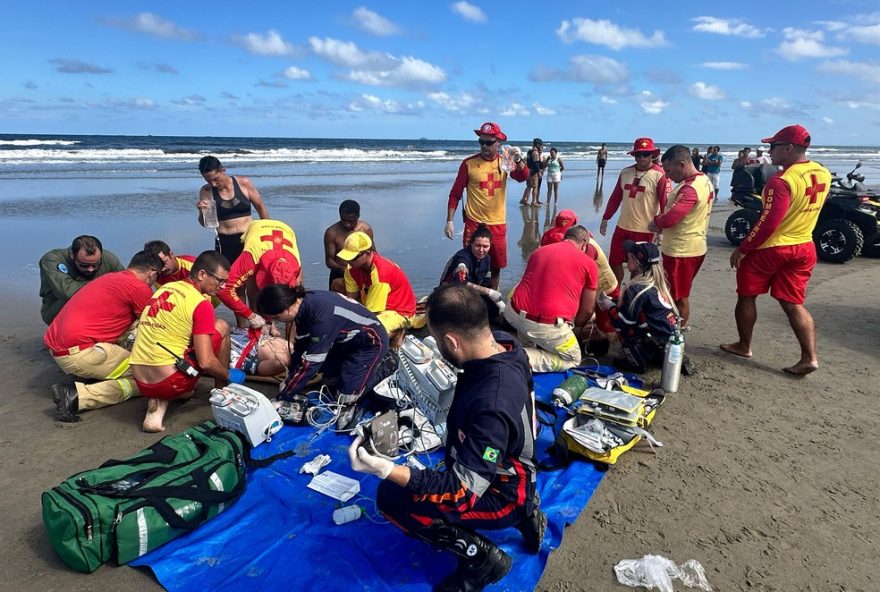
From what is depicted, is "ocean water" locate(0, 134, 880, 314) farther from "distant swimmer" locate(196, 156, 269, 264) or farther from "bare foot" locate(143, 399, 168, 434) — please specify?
"bare foot" locate(143, 399, 168, 434)

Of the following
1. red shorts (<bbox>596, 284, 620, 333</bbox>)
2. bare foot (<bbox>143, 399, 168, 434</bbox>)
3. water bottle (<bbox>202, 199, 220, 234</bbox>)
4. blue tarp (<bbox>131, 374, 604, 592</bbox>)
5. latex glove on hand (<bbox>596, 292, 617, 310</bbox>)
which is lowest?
blue tarp (<bbox>131, 374, 604, 592</bbox>)

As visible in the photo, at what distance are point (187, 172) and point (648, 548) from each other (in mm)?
24047

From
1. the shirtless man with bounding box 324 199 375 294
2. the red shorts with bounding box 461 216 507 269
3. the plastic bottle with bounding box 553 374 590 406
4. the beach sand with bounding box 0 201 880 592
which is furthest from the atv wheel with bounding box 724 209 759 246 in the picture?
the shirtless man with bounding box 324 199 375 294

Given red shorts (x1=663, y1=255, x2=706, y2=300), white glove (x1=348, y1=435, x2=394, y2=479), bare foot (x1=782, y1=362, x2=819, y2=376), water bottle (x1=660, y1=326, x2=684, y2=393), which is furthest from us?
red shorts (x1=663, y1=255, x2=706, y2=300)

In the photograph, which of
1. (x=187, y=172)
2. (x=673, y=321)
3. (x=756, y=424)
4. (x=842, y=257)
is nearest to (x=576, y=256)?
(x=673, y=321)

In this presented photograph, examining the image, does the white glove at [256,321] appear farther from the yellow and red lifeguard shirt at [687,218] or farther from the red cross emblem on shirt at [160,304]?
the yellow and red lifeguard shirt at [687,218]

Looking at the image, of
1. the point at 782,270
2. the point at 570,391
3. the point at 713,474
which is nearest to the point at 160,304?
the point at 570,391

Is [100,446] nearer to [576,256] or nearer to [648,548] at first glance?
[648,548]

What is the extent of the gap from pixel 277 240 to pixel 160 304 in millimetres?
1569

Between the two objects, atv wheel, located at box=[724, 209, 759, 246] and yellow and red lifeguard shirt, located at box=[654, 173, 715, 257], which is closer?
yellow and red lifeguard shirt, located at box=[654, 173, 715, 257]

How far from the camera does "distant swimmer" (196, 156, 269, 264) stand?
5777mm

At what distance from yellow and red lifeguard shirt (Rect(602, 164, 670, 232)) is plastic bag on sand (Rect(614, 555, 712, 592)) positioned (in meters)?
3.90

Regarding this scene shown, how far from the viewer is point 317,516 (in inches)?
120

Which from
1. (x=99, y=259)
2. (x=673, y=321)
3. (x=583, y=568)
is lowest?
(x=583, y=568)
